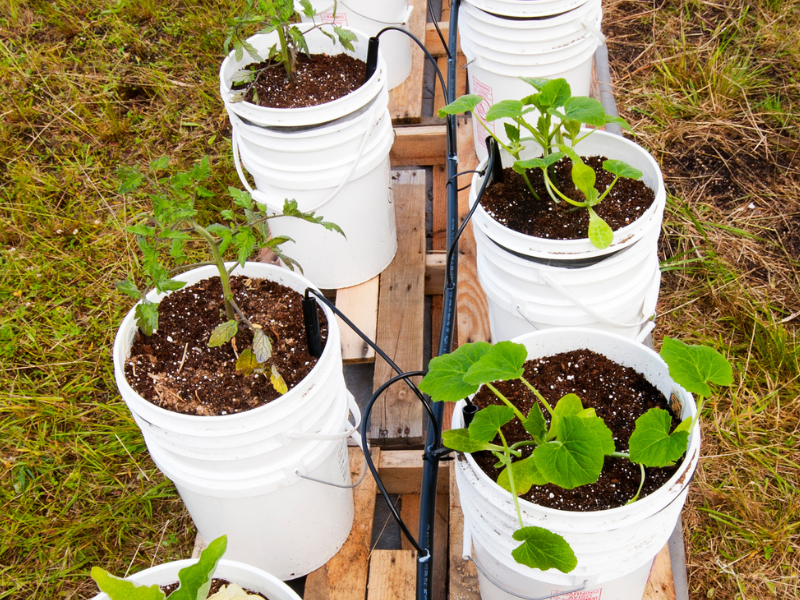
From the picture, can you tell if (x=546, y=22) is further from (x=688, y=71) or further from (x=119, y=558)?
(x=119, y=558)

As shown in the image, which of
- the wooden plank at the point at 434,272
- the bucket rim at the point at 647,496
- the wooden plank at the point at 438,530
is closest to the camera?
the bucket rim at the point at 647,496

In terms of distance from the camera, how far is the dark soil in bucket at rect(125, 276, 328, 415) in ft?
4.61

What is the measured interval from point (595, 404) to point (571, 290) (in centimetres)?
32

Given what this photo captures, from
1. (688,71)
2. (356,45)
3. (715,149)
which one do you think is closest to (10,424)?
(356,45)

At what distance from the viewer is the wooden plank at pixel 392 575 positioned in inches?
62.9

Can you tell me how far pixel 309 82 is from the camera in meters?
2.06

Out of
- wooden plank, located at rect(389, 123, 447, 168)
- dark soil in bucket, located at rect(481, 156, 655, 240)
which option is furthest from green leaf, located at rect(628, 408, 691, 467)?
wooden plank, located at rect(389, 123, 447, 168)

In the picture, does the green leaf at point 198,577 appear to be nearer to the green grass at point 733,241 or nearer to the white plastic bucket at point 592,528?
the white plastic bucket at point 592,528

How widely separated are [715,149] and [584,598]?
2029 millimetres

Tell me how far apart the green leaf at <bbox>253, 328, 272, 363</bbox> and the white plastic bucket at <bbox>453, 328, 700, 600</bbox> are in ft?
1.27

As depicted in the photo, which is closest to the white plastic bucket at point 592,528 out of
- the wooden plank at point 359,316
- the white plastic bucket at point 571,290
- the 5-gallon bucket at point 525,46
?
the white plastic bucket at point 571,290

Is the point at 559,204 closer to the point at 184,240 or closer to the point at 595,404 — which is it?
the point at 595,404

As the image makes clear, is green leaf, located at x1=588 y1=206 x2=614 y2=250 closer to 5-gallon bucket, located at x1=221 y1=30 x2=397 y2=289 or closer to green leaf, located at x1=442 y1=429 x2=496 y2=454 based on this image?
green leaf, located at x1=442 y1=429 x2=496 y2=454

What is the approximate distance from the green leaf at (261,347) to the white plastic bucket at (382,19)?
167 cm
